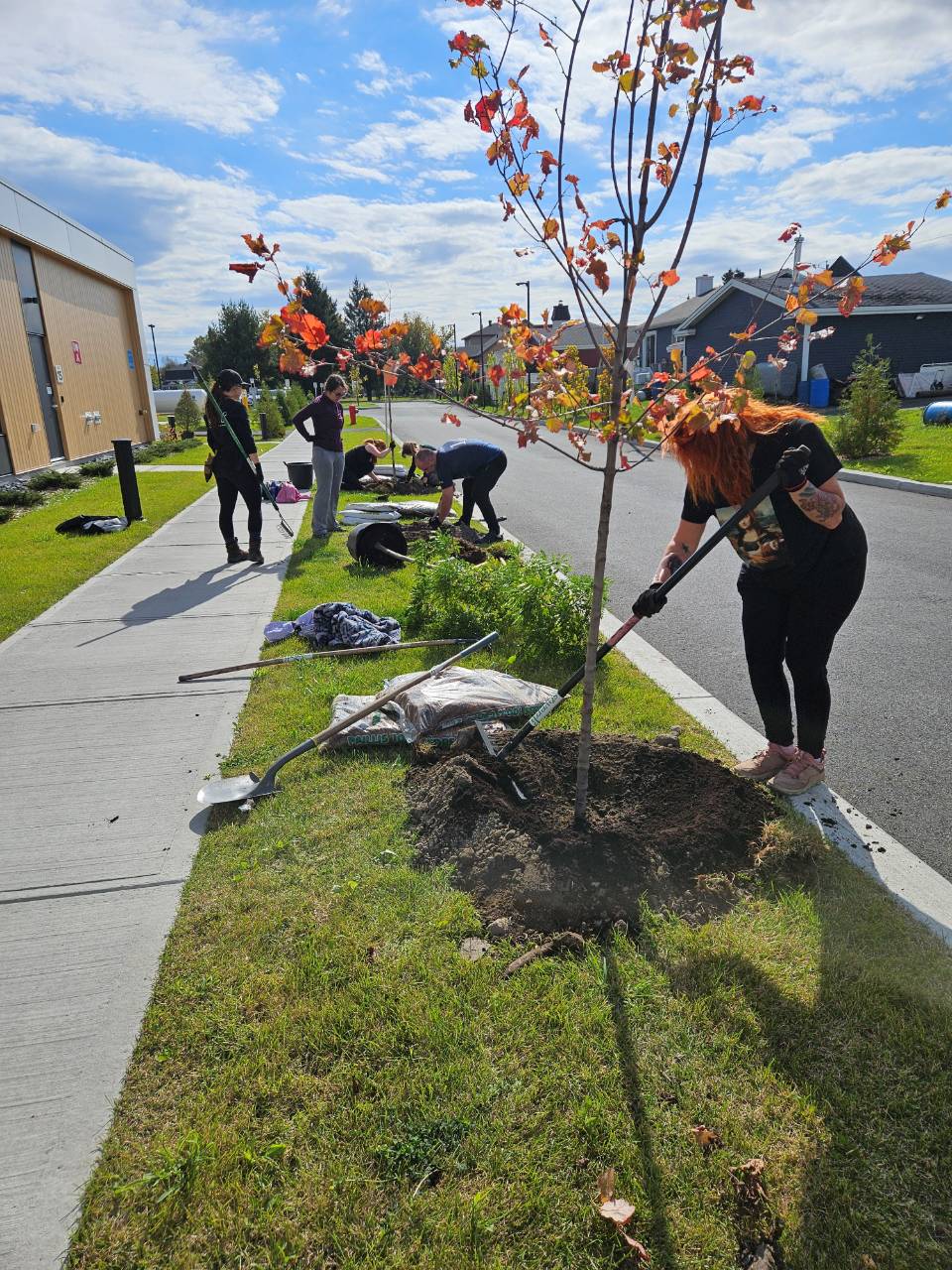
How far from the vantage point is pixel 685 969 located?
256 cm

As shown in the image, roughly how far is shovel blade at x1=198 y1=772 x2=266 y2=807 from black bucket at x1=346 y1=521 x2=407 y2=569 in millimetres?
4502

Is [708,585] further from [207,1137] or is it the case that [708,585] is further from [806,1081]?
[207,1137]

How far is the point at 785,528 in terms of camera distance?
3.27 m

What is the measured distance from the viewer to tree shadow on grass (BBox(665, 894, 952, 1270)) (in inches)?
70.3

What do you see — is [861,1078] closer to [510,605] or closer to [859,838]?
[859,838]

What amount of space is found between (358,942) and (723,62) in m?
3.02

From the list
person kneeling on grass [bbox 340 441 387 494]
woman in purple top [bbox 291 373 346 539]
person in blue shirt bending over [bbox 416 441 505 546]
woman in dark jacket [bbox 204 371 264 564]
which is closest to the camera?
woman in dark jacket [bbox 204 371 264 564]

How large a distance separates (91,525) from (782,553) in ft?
31.3

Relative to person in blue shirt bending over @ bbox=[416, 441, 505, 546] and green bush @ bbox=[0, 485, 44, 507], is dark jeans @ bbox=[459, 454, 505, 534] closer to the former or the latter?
person in blue shirt bending over @ bbox=[416, 441, 505, 546]

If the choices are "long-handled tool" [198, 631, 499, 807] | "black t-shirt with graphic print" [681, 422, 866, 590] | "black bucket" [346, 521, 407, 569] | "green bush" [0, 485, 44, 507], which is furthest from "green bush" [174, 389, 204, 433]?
"black t-shirt with graphic print" [681, 422, 866, 590]

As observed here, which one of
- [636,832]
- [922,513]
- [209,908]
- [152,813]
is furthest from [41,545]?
[922,513]

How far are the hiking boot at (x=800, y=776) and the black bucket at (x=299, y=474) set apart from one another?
12455 mm

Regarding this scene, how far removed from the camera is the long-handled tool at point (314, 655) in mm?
5152

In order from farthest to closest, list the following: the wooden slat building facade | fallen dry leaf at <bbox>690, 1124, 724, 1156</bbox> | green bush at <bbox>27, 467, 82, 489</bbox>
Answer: the wooden slat building facade, green bush at <bbox>27, 467, 82, 489</bbox>, fallen dry leaf at <bbox>690, 1124, 724, 1156</bbox>
